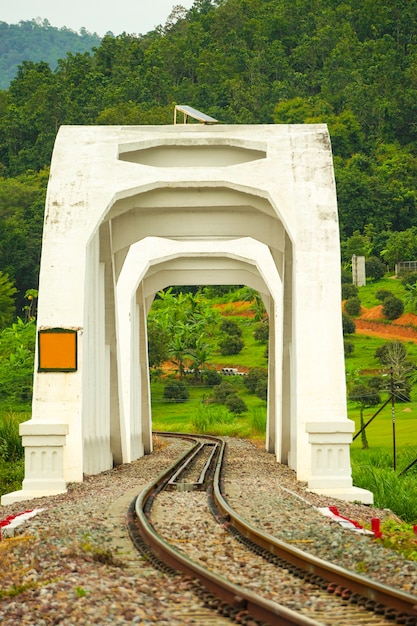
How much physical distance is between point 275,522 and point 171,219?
486 inches

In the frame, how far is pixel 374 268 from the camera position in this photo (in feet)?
294

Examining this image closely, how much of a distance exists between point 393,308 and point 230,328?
40.4 ft

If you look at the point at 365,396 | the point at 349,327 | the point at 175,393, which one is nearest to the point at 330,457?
the point at 365,396

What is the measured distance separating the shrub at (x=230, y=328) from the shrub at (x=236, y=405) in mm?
17428

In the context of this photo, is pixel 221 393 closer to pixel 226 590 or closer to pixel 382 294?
pixel 382 294

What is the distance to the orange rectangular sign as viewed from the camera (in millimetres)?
16531

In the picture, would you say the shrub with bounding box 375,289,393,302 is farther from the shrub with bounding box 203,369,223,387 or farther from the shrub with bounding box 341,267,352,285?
the shrub with bounding box 203,369,223,387

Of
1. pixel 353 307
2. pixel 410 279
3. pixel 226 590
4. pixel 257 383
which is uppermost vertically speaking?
pixel 410 279

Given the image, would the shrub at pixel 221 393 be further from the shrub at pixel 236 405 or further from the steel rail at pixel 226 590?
the steel rail at pixel 226 590

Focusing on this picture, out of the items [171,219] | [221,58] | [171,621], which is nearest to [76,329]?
[171,219]

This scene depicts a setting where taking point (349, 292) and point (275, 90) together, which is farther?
point (275, 90)

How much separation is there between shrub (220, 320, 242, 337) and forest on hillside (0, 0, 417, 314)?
1850 cm

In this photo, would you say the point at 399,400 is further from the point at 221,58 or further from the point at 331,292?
the point at 221,58

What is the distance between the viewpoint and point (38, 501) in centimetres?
1438
